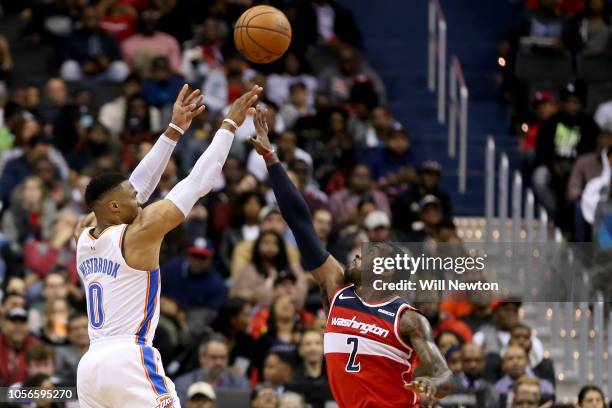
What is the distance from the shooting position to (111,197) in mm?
9797

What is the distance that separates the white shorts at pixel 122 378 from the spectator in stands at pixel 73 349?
4950 millimetres

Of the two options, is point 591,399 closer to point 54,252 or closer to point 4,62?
point 54,252

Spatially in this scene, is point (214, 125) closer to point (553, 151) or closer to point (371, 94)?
point (371, 94)

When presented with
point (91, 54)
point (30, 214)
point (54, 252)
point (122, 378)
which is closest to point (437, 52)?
point (91, 54)

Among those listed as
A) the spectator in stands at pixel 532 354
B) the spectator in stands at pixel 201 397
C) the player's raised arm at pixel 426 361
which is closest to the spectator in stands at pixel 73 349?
the spectator in stands at pixel 201 397

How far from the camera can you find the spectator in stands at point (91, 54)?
20359 mm

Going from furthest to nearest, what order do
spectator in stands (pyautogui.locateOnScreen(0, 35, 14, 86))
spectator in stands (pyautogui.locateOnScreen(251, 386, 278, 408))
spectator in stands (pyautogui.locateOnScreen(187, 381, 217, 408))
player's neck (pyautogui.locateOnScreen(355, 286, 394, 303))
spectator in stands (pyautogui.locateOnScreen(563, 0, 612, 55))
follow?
1. spectator in stands (pyautogui.locateOnScreen(563, 0, 612, 55))
2. spectator in stands (pyautogui.locateOnScreen(0, 35, 14, 86))
3. spectator in stands (pyautogui.locateOnScreen(251, 386, 278, 408))
4. spectator in stands (pyautogui.locateOnScreen(187, 381, 217, 408))
5. player's neck (pyautogui.locateOnScreen(355, 286, 394, 303))

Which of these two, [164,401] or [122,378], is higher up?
[122,378]

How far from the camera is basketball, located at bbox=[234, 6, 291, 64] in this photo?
1141 cm

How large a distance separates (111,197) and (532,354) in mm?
6276

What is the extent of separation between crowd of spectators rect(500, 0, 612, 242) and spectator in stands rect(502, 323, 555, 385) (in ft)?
5.93

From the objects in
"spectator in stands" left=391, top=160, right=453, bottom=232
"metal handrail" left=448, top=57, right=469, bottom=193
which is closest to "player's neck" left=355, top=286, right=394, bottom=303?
"spectator in stands" left=391, top=160, right=453, bottom=232

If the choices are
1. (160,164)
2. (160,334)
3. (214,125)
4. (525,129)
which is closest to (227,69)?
(214,125)

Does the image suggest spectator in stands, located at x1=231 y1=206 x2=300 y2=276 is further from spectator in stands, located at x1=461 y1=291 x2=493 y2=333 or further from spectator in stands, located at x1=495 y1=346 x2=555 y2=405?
spectator in stands, located at x1=495 y1=346 x2=555 y2=405
